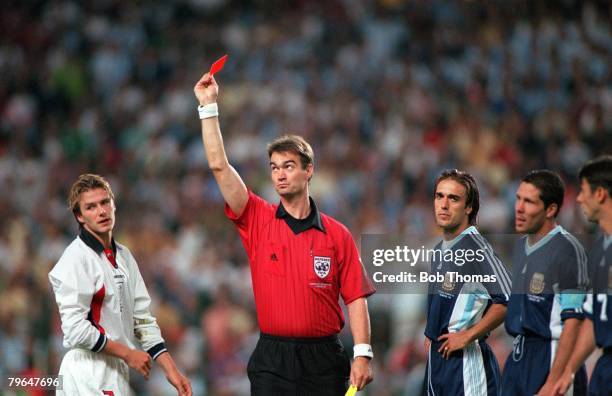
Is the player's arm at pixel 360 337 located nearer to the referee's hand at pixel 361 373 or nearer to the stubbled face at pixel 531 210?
the referee's hand at pixel 361 373

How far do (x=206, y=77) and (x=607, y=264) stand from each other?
2.14 meters

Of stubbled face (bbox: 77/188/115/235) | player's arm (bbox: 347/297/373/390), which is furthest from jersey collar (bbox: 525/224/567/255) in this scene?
stubbled face (bbox: 77/188/115/235)

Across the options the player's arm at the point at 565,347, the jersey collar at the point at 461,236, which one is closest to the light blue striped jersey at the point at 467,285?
the jersey collar at the point at 461,236

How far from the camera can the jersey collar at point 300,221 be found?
5.07 meters

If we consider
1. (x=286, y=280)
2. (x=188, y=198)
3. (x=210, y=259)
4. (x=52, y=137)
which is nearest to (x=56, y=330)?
(x=210, y=259)

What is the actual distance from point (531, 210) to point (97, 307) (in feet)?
7.29

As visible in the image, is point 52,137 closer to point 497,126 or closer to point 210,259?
point 210,259

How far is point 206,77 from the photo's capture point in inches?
196

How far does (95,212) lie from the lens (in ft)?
16.3

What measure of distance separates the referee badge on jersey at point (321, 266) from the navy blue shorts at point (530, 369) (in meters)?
1.03

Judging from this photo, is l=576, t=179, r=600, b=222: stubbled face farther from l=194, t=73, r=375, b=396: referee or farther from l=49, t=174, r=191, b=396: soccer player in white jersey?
l=49, t=174, r=191, b=396: soccer player in white jersey

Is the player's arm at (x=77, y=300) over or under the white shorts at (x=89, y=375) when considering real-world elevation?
over

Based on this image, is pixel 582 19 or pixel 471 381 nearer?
pixel 471 381

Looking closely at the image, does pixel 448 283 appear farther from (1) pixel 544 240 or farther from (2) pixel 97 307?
(2) pixel 97 307
